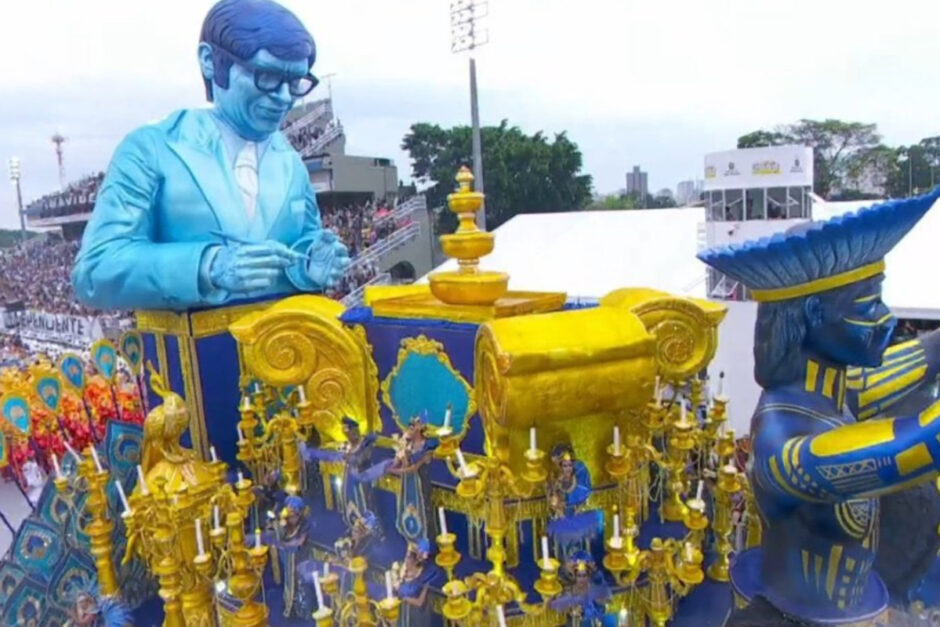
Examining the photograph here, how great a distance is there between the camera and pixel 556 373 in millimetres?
2586

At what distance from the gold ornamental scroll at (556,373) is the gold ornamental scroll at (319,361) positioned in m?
0.86

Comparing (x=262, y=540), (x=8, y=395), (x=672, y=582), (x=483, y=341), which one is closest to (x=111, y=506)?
(x=8, y=395)

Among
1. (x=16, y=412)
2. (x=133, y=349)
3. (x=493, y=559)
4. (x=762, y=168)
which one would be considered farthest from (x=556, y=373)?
(x=762, y=168)

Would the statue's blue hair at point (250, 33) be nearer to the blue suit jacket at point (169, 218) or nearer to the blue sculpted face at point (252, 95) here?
the blue sculpted face at point (252, 95)

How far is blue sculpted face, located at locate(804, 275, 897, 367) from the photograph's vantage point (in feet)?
7.69

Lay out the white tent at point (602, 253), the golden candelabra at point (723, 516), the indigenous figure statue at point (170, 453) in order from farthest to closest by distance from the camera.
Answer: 1. the white tent at point (602, 253)
2. the indigenous figure statue at point (170, 453)
3. the golden candelabra at point (723, 516)

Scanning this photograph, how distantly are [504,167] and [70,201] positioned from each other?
1973cm

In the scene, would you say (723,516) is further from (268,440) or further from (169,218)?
(169,218)

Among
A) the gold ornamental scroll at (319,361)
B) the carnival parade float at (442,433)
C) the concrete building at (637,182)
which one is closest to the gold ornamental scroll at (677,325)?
the carnival parade float at (442,433)

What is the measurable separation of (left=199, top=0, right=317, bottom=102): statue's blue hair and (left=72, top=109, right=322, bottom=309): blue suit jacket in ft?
1.53

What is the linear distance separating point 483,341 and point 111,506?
3.25 meters

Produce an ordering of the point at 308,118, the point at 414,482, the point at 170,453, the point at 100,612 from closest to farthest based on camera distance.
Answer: the point at 414,482 < the point at 100,612 < the point at 170,453 < the point at 308,118

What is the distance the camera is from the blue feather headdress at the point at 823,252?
2168 mm

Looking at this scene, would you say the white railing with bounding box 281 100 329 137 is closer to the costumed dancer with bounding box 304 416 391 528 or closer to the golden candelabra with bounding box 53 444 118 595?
the golden candelabra with bounding box 53 444 118 595
